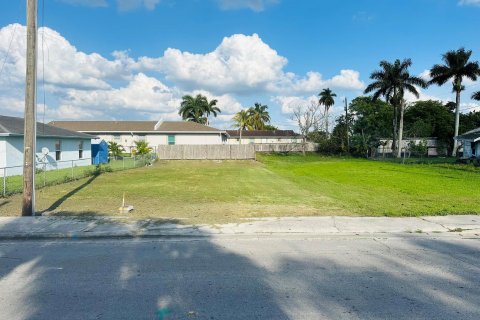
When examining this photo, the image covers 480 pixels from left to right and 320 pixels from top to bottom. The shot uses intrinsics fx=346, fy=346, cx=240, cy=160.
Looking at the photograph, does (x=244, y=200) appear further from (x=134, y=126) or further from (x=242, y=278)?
(x=134, y=126)

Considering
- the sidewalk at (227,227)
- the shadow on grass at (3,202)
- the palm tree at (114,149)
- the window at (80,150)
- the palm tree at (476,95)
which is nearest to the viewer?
the sidewalk at (227,227)

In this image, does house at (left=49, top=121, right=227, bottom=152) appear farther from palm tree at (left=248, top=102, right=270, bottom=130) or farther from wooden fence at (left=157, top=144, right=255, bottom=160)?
palm tree at (left=248, top=102, right=270, bottom=130)

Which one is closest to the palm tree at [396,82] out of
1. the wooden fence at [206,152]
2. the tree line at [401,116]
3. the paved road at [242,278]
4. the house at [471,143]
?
the tree line at [401,116]

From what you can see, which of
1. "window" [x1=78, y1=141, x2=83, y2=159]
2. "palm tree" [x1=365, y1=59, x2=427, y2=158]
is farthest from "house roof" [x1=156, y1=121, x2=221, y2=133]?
"palm tree" [x1=365, y1=59, x2=427, y2=158]

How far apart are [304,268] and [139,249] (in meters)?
3.27

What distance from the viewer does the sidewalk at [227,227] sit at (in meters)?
7.95

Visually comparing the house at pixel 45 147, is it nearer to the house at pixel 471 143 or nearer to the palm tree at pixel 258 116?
the house at pixel 471 143

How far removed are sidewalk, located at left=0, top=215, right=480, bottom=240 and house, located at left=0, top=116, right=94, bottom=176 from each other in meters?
7.87

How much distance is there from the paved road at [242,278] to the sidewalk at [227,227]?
1.62ft

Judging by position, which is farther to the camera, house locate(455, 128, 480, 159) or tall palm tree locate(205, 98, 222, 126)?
tall palm tree locate(205, 98, 222, 126)

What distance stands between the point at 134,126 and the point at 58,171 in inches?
957

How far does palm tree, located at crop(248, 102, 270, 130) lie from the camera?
84.6 metres

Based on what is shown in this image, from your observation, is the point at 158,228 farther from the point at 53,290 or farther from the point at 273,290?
the point at 273,290

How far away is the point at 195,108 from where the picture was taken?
67.8 m
